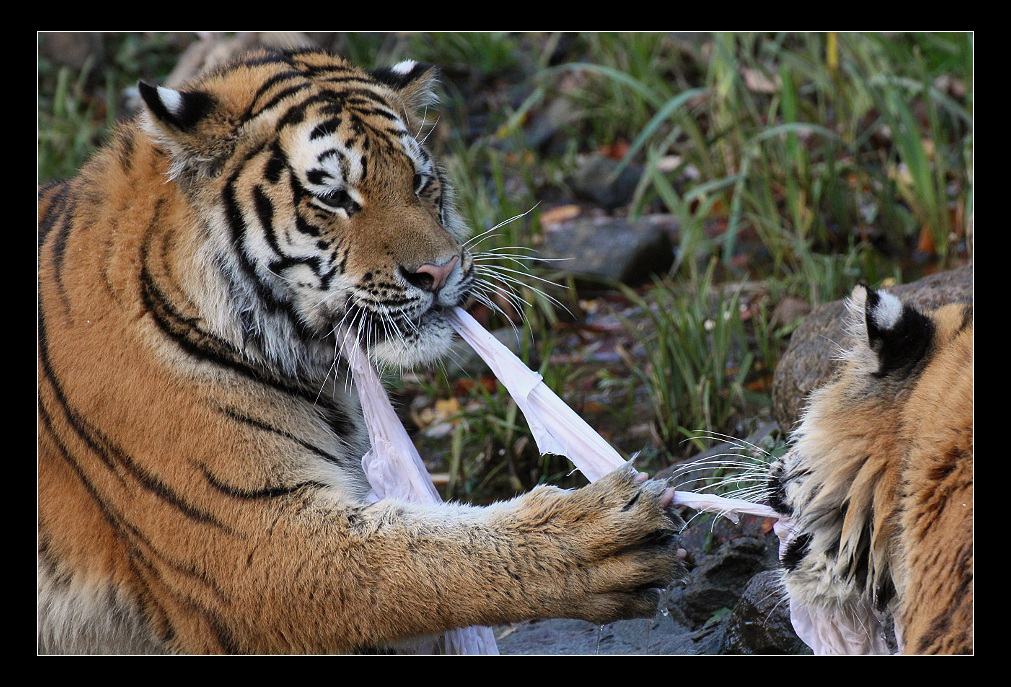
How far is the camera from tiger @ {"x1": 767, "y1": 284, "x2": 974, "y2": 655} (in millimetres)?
1548

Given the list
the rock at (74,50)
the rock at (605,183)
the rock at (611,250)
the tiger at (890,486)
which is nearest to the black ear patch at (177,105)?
the tiger at (890,486)

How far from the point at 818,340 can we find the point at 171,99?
199 centimetres

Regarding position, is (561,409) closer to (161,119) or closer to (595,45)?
(161,119)

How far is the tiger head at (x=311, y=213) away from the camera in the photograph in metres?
2.20

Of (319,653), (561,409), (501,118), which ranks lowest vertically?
(319,653)

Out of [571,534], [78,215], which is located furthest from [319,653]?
Answer: [78,215]

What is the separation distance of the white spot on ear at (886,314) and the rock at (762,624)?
0.94 meters

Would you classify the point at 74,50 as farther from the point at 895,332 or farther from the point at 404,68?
the point at 895,332

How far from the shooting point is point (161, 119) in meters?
2.11

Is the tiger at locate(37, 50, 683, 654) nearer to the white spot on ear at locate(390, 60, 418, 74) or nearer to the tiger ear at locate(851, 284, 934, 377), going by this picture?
the white spot on ear at locate(390, 60, 418, 74)

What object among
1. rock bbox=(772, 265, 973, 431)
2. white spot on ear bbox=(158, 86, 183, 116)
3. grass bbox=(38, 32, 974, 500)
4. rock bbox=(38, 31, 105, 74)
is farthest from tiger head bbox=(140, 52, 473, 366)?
rock bbox=(38, 31, 105, 74)

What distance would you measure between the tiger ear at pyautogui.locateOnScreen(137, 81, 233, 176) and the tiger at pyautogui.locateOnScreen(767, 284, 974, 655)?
1.37 metres

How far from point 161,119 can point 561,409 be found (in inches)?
41.5

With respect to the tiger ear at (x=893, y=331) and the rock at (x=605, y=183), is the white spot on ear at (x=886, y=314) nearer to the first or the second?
the tiger ear at (x=893, y=331)
